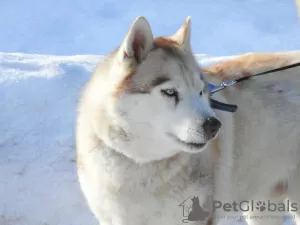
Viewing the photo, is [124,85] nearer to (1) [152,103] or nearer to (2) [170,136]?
(1) [152,103]

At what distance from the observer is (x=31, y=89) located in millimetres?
5215

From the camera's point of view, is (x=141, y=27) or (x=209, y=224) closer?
(x=141, y=27)

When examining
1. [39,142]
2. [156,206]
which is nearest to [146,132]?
[156,206]

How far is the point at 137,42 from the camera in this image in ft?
8.13

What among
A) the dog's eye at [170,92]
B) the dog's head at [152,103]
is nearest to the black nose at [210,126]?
the dog's head at [152,103]

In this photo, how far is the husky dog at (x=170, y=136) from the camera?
7.78 ft

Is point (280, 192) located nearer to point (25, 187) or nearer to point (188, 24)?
point (188, 24)

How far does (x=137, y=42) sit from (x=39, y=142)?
2.37 meters

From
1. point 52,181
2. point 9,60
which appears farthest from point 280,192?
point 9,60

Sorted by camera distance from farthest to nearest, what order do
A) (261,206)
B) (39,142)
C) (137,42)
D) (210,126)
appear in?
(39,142) < (261,206) < (137,42) < (210,126)

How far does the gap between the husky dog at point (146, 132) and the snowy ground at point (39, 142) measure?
50.1 inches

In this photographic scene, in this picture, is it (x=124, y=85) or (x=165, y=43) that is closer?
(x=124, y=85)

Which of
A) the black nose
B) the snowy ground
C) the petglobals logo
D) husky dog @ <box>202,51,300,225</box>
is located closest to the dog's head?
the black nose

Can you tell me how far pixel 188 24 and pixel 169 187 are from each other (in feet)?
2.90
